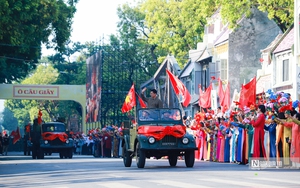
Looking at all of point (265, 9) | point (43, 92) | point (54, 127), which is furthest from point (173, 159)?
point (43, 92)

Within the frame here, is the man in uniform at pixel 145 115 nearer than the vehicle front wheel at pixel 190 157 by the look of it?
No

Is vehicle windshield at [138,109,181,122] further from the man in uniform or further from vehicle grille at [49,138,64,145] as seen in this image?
vehicle grille at [49,138,64,145]

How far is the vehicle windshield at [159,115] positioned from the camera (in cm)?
2731

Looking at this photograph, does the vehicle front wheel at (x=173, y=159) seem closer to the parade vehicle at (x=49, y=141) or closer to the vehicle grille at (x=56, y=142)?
the parade vehicle at (x=49, y=141)

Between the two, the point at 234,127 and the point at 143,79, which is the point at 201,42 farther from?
the point at 234,127

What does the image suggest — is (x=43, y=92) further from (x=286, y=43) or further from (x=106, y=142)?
(x=286, y=43)

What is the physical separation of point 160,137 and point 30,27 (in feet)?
64.9

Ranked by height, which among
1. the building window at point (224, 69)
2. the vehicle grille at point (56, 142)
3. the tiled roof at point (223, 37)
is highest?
the tiled roof at point (223, 37)

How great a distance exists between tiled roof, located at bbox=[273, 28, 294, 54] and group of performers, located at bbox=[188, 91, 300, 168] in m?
16.4

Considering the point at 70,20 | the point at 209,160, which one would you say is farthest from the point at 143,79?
the point at 209,160

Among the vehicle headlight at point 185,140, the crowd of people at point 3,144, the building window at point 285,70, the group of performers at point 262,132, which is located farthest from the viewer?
the crowd of people at point 3,144

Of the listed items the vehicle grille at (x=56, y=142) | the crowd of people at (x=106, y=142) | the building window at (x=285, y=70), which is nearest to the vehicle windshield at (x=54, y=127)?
the vehicle grille at (x=56, y=142)

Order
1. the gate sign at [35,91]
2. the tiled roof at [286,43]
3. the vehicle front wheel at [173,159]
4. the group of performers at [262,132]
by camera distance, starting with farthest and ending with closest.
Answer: the gate sign at [35,91] < the tiled roof at [286,43] < the vehicle front wheel at [173,159] < the group of performers at [262,132]

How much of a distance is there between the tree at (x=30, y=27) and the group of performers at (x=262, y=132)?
12393 mm
